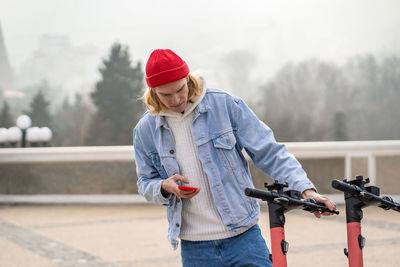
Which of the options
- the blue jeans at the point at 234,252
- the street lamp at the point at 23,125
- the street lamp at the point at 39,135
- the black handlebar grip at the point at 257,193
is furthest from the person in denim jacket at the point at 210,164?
the street lamp at the point at 23,125

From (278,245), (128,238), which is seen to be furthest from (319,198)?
(128,238)

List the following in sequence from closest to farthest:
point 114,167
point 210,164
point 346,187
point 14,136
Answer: point 346,187
point 210,164
point 114,167
point 14,136

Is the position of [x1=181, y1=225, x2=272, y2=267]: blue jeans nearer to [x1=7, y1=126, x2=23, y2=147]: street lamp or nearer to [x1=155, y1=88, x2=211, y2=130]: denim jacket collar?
[x1=155, y1=88, x2=211, y2=130]: denim jacket collar

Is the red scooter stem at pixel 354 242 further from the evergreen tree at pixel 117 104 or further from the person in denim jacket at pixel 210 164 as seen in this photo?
the evergreen tree at pixel 117 104

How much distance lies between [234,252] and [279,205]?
40cm

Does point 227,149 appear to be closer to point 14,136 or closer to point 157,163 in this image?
point 157,163

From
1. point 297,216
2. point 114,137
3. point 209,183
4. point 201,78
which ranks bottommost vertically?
point 114,137

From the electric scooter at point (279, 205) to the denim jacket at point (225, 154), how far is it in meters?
0.25

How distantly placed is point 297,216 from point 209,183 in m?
5.23

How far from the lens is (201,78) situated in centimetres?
236

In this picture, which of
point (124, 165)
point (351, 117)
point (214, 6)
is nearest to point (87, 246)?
point (124, 165)

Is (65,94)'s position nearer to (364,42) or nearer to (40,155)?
(364,42)

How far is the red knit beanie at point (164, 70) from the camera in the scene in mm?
2178

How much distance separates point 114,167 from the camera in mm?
9188
